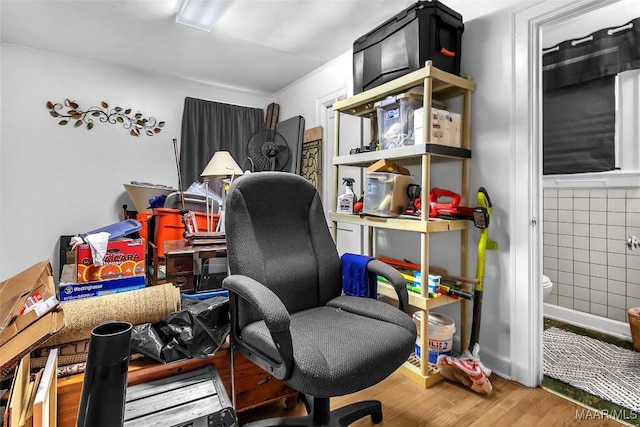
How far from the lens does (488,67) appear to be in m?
1.99

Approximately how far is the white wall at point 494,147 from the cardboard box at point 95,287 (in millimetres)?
1927

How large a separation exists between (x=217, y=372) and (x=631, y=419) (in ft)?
6.25

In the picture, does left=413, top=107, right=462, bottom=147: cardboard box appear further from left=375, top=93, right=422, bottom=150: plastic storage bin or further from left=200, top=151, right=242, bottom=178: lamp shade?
left=200, top=151, right=242, bottom=178: lamp shade

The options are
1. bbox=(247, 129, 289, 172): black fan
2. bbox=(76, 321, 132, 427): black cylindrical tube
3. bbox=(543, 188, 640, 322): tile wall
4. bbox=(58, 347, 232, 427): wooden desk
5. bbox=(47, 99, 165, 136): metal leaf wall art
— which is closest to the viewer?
bbox=(76, 321, 132, 427): black cylindrical tube

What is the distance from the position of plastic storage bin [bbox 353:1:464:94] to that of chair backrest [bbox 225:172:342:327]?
3.28 ft

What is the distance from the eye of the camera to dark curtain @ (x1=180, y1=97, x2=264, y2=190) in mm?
3844

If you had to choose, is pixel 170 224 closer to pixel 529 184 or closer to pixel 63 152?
pixel 63 152

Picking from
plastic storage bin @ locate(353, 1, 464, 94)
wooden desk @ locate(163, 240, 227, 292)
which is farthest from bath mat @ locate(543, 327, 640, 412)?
wooden desk @ locate(163, 240, 227, 292)

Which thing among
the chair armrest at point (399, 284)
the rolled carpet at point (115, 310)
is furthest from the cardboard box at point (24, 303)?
the chair armrest at point (399, 284)

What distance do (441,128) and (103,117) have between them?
335cm

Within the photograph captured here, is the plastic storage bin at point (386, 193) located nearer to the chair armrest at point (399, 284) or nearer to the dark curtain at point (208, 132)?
the chair armrest at point (399, 284)

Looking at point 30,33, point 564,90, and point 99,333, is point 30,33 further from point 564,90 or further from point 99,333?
point 564,90

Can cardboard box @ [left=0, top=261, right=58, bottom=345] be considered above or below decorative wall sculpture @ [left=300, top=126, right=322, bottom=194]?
below

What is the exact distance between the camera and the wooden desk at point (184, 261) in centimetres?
175
